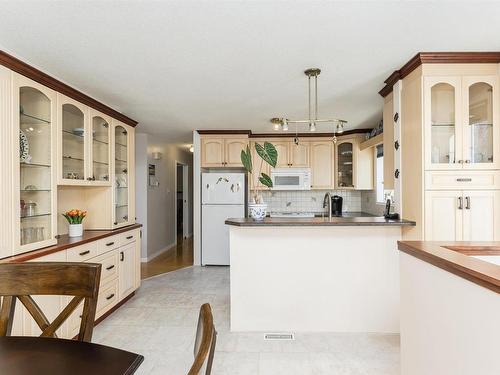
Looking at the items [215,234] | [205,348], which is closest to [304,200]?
[215,234]

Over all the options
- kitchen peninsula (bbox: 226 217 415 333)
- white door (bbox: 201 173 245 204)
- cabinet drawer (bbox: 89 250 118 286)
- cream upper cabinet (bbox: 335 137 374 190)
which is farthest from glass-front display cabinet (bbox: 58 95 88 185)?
cream upper cabinet (bbox: 335 137 374 190)

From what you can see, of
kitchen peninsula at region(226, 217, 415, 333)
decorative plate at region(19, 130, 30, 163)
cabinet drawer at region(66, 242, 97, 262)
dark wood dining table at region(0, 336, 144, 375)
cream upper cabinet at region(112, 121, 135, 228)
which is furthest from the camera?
cream upper cabinet at region(112, 121, 135, 228)

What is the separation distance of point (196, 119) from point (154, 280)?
240cm

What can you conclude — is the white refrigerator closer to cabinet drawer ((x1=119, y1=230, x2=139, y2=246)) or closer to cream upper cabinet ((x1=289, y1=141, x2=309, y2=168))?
cream upper cabinet ((x1=289, y1=141, x2=309, y2=168))

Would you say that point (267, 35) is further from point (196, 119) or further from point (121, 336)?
point (121, 336)

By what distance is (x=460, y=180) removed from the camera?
2.19m

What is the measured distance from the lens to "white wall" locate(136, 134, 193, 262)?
5.04 metres

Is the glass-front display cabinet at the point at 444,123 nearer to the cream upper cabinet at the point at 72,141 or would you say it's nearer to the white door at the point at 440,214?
the white door at the point at 440,214

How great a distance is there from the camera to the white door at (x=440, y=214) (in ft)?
7.17

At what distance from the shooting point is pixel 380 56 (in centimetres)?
214

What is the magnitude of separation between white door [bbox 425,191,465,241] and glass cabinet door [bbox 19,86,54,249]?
301cm

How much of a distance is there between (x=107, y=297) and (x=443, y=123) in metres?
3.43

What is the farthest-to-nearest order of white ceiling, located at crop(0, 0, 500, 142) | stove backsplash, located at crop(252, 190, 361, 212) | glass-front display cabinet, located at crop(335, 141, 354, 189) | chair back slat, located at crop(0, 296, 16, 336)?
stove backsplash, located at crop(252, 190, 361, 212) → glass-front display cabinet, located at crop(335, 141, 354, 189) → white ceiling, located at crop(0, 0, 500, 142) → chair back slat, located at crop(0, 296, 16, 336)

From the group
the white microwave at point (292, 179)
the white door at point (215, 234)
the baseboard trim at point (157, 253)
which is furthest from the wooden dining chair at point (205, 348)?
the baseboard trim at point (157, 253)
